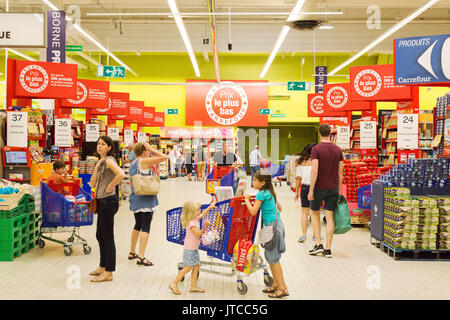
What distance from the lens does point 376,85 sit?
33.7 feet

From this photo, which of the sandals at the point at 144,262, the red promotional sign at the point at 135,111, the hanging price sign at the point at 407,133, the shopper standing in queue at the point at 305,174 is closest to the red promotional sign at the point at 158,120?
the red promotional sign at the point at 135,111

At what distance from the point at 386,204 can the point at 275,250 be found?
8.40 ft

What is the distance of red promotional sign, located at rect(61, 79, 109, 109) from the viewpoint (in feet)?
40.3

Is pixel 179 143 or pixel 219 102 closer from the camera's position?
pixel 179 143

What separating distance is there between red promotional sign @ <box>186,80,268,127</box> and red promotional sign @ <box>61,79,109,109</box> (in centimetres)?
1379

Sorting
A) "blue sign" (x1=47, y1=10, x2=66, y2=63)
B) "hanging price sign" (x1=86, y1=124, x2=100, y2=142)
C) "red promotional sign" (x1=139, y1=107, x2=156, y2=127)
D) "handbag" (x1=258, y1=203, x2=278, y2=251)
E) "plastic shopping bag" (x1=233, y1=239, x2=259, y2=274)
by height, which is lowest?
"plastic shopping bag" (x1=233, y1=239, x2=259, y2=274)

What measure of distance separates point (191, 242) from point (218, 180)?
539 centimetres

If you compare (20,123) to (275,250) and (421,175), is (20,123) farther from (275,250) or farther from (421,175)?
(421,175)

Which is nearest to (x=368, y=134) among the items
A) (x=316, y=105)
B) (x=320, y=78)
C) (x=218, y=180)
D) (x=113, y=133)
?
(x=218, y=180)

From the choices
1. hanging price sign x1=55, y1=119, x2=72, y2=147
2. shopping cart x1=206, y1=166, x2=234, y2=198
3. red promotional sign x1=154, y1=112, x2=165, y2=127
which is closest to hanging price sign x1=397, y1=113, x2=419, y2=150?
shopping cart x1=206, y1=166, x2=234, y2=198

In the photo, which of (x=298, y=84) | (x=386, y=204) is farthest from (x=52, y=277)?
(x=298, y=84)

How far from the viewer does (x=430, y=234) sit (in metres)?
5.89

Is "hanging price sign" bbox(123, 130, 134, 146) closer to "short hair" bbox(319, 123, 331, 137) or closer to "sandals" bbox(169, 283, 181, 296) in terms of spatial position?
"short hair" bbox(319, 123, 331, 137)

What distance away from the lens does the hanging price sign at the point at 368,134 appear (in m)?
10.6
